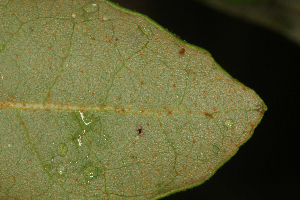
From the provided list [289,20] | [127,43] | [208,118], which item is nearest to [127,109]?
[127,43]

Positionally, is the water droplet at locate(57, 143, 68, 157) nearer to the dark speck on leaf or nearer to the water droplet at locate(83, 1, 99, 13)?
the dark speck on leaf

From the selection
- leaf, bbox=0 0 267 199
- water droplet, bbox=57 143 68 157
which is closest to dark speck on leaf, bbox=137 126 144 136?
leaf, bbox=0 0 267 199

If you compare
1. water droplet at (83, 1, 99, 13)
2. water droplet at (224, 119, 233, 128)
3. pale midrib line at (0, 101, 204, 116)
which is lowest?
pale midrib line at (0, 101, 204, 116)

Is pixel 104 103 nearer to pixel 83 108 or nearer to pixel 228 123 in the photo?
pixel 83 108

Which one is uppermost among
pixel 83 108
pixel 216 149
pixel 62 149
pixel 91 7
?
pixel 91 7

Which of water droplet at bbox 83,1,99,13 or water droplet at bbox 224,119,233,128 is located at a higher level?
water droplet at bbox 83,1,99,13

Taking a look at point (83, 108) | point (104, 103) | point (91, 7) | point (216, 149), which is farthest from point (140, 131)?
point (91, 7)
